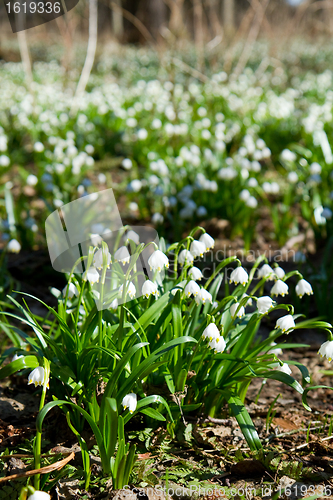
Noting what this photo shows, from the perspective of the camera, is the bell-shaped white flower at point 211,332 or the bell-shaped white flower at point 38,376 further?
the bell-shaped white flower at point 211,332

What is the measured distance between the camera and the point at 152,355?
1.67 m

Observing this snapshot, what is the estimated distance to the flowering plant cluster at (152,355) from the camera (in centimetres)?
167

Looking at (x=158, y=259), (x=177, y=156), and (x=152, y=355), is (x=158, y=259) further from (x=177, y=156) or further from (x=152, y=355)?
(x=177, y=156)

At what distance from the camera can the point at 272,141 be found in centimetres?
597

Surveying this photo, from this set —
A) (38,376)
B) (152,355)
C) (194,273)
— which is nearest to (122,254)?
(194,273)

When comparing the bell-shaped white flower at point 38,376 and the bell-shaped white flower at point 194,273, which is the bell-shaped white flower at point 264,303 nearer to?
the bell-shaped white flower at point 194,273

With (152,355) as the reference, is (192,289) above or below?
above

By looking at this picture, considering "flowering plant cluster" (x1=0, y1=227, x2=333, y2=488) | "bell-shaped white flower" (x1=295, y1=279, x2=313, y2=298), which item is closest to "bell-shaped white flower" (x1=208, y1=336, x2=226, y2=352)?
"flowering plant cluster" (x1=0, y1=227, x2=333, y2=488)

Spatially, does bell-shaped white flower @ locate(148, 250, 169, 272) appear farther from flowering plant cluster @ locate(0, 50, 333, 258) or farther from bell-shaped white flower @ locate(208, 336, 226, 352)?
flowering plant cluster @ locate(0, 50, 333, 258)

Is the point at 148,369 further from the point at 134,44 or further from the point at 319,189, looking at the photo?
the point at 134,44

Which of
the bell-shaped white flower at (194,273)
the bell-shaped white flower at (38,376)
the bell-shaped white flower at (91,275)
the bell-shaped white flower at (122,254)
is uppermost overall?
the bell-shaped white flower at (122,254)

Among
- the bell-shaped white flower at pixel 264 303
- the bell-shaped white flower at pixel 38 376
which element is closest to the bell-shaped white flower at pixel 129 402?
the bell-shaped white flower at pixel 38 376

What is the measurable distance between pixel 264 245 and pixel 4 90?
8.00 m

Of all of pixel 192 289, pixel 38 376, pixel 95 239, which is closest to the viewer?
pixel 38 376
